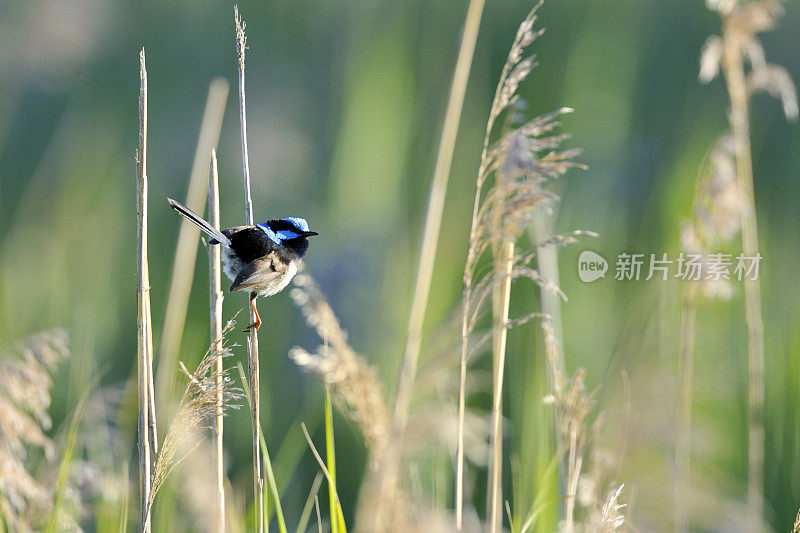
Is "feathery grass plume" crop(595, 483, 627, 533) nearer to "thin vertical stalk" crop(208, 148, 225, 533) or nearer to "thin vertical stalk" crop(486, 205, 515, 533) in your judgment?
"thin vertical stalk" crop(486, 205, 515, 533)

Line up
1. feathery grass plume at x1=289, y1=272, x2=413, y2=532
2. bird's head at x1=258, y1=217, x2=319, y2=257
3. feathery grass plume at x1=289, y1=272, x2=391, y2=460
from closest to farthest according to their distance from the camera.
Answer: feathery grass plume at x1=289, y1=272, x2=413, y2=532, feathery grass plume at x1=289, y1=272, x2=391, y2=460, bird's head at x1=258, y1=217, x2=319, y2=257

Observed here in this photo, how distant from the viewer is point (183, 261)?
2170mm

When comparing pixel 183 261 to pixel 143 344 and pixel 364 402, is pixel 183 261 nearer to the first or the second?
pixel 143 344

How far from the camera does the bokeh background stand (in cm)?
302

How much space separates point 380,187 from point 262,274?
1443mm

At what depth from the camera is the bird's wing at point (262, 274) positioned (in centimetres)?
213

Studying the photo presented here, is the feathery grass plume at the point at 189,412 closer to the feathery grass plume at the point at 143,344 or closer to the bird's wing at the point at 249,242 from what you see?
the feathery grass plume at the point at 143,344

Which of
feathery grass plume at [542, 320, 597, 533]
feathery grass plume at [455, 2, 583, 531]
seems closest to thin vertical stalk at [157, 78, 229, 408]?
feathery grass plume at [455, 2, 583, 531]

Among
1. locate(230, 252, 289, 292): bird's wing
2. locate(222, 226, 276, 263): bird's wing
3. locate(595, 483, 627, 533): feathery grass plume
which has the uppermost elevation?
locate(222, 226, 276, 263): bird's wing

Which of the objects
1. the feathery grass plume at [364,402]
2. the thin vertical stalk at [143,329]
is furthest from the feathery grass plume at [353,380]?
the thin vertical stalk at [143,329]

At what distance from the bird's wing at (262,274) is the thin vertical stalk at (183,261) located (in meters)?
0.15

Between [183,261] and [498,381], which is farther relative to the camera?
[183,261]

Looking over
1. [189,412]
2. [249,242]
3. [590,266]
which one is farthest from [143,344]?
[590,266]

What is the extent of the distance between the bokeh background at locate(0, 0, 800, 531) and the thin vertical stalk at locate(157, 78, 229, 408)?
0.38 m
